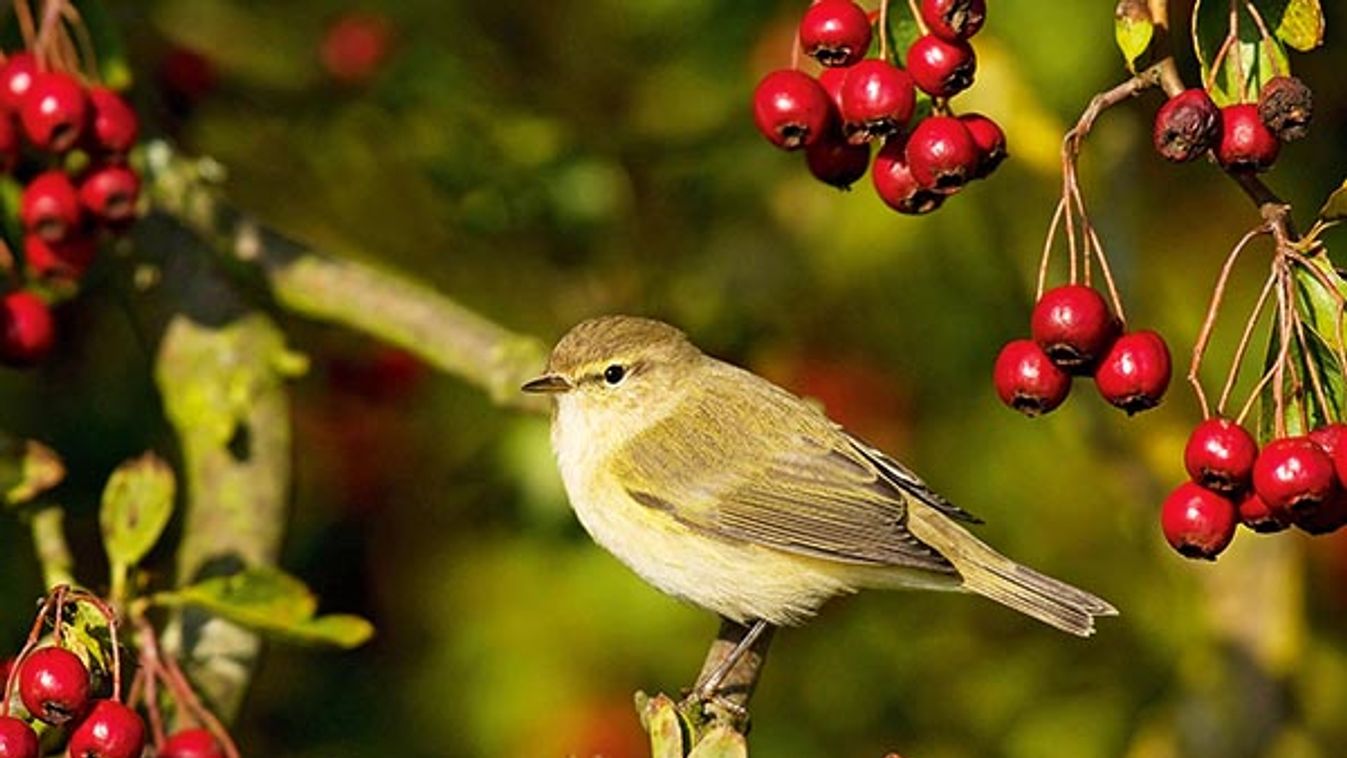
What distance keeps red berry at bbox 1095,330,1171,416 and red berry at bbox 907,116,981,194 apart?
14.7 inches

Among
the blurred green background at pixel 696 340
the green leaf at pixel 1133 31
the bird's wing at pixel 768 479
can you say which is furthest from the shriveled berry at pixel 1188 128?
the blurred green background at pixel 696 340

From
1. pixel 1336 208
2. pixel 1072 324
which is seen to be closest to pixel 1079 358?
pixel 1072 324

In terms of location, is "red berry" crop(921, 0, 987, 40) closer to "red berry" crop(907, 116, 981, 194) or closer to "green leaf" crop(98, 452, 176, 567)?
"red berry" crop(907, 116, 981, 194)

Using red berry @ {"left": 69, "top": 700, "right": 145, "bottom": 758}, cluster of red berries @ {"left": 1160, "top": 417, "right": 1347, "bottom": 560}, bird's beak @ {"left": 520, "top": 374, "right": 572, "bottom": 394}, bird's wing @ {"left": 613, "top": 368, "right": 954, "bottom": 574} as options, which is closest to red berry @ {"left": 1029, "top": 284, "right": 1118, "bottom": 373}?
cluster of red berries @ {"left": 1160, "top": 417, "right": 1347, "bottom": 560}

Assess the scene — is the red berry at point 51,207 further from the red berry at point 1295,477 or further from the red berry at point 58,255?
the red berry at point 1295,477

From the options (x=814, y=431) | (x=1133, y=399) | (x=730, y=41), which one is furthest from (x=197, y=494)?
(x=1133, y=399)

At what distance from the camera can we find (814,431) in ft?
18.3

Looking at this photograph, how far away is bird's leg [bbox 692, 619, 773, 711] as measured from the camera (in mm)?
4848

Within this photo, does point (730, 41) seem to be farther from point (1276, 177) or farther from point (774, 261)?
point (1276, 177)

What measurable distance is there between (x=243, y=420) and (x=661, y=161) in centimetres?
154

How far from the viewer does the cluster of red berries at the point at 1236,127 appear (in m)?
3.55

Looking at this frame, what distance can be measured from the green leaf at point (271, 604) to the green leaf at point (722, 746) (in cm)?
124

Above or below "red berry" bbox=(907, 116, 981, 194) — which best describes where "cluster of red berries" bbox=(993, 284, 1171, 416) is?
below

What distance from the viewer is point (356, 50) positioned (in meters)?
6.66
